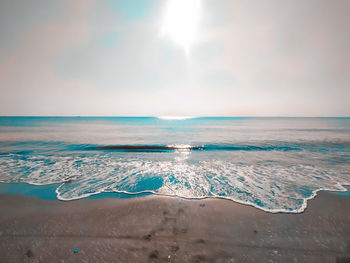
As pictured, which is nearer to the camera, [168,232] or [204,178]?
[168,232]

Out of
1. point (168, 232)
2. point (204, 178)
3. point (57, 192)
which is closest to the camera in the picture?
point (168, 232)

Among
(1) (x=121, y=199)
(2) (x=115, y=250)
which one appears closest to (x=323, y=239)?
(2) (x=115, y=250)

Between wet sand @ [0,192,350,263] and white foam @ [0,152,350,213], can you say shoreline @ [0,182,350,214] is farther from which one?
wet sand @ [0,192,350,263]

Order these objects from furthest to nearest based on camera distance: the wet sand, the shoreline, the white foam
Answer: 1. the white foam
2. the shoreline
3. the wet sand

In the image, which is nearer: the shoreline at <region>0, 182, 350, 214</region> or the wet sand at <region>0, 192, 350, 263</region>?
the wet sand at <region>0, 192, 350, 263</region>

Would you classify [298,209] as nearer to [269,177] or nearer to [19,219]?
[269,177]

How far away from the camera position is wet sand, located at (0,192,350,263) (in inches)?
121

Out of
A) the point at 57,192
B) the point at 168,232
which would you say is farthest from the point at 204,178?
the point at 57,192

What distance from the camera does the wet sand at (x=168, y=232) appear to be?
3.07 m

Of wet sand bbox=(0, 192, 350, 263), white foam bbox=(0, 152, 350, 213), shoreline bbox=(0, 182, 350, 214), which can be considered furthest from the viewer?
white foam bbox=(0, 152, 350, 213)

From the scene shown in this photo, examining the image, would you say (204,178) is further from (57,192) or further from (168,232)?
(57,192)

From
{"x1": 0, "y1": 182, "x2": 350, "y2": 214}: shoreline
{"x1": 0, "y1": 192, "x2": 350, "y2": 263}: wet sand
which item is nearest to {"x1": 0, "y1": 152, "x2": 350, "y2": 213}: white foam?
{"x1": 0, "y1": 182, "x2": 350, "y2": 214}: shoreline

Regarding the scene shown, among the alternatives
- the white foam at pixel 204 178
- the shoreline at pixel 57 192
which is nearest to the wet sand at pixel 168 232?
the shoreline at pixel 57 192

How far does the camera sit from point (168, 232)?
12.0ft
